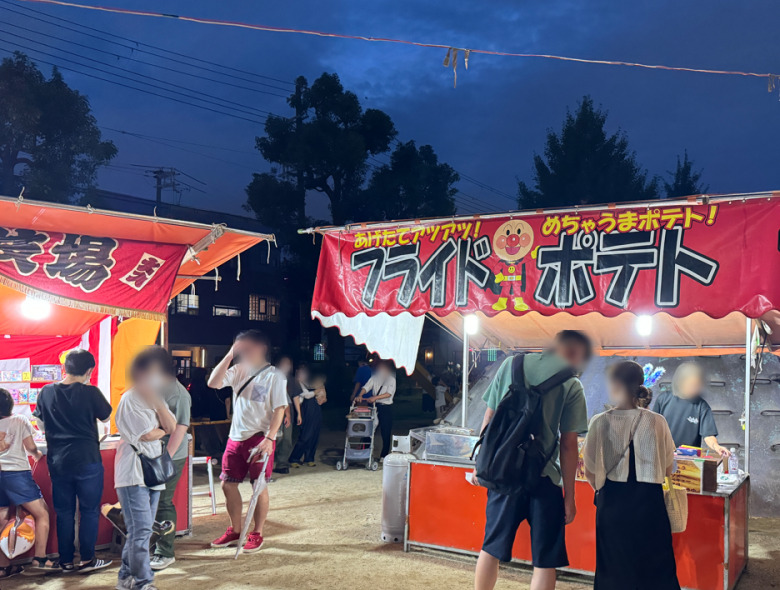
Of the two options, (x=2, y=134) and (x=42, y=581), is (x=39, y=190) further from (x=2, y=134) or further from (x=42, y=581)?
(x=42, y=581)

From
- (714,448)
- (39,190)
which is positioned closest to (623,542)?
(714,448)

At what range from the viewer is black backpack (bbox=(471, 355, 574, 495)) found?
3.93m

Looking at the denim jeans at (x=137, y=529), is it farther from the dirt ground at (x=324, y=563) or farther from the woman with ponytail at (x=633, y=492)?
the woman with ponytail at (x=633, y=492)

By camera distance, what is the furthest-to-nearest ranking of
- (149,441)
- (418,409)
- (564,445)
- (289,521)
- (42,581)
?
(418,409)
(289,521)
(42,581)
(149,441)
(564,445)

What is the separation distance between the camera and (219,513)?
310 inches

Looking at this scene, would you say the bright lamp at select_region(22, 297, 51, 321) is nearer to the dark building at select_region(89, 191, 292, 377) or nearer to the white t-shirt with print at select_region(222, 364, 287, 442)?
the white t-shirt with print at select_region(222, 364, 287, 442)

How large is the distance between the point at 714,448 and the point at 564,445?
2.66m

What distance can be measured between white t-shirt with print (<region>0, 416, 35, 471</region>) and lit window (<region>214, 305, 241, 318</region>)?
25511mm

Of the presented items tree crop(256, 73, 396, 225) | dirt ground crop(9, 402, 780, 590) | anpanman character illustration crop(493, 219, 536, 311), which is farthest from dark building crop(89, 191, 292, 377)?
anpanman character illustration crop(493, 219, 536, 311)

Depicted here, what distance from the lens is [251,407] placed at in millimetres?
6020

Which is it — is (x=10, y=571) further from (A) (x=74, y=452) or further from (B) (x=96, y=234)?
(B) (x=96, y=234)

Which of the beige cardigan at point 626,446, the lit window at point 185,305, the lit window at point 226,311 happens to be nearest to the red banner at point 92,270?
the beige cardigan at point 626,446

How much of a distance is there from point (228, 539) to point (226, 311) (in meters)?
25.5

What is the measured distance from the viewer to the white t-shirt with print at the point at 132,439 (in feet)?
15.7
